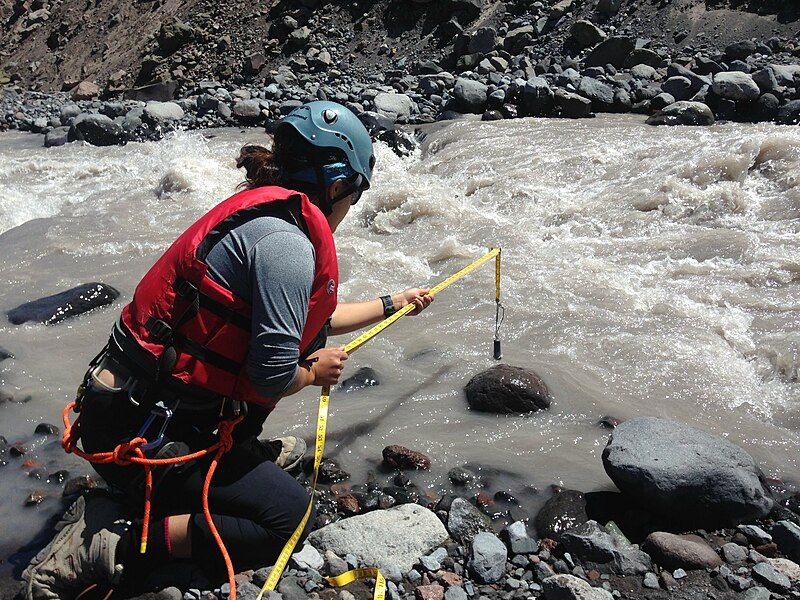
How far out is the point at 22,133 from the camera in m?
14.6

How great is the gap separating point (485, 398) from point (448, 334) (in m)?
1.18

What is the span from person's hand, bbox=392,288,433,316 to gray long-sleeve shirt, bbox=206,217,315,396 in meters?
1.15

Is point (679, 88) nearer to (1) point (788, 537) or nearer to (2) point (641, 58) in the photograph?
(2) point (641, 58)

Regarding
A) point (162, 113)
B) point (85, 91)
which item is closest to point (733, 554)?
point (162, 113)

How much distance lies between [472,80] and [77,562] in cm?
1227

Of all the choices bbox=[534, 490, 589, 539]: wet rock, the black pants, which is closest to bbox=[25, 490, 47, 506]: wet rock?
the black pants

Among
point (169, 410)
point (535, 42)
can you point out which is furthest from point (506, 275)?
point (535, 42)

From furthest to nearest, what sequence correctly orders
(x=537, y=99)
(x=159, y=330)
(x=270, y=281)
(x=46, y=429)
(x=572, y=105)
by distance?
(x=537, y=99)
(x=572, y=105)
(x=46, y=429)
(x=159, y=330)
(x=270, y=281)

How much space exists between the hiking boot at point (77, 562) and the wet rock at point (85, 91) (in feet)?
60.9

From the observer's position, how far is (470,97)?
13156 millimetres

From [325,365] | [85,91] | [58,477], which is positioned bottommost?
[85,91]

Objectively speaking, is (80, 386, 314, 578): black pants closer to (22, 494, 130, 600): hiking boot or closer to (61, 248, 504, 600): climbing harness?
(61, 248, 504, 600): climbing harness

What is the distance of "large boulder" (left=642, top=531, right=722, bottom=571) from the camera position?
307 cm

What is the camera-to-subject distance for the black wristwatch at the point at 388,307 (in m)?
3.75
